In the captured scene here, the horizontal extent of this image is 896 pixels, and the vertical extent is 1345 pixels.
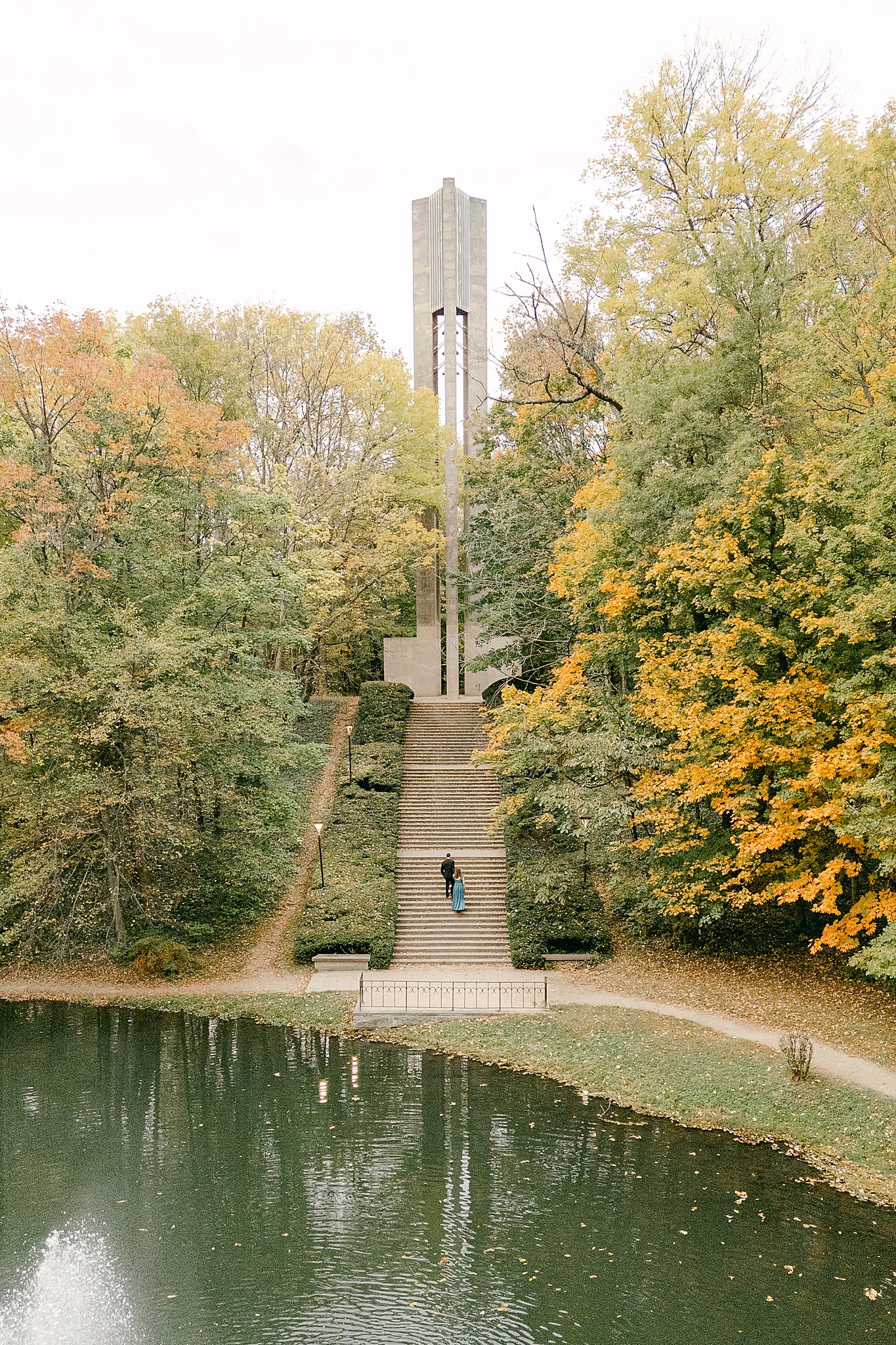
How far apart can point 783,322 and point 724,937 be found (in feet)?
38.2

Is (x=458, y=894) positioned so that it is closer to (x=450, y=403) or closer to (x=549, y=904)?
(x=549, y=904)

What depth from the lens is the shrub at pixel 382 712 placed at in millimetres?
31516

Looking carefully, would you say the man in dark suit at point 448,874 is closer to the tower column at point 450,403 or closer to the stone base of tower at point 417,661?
the tower column at point 450,403

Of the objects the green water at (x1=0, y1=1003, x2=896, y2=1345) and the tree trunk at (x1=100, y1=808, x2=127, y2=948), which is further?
the tree trunk at (x1=100, y1=808, x2=127, y2=948)

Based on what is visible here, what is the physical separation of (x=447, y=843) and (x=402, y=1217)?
15635 millimetres

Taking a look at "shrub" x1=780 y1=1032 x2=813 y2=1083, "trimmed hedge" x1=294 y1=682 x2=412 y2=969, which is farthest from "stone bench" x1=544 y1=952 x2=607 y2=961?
"shrub" x1=780 y1=1032 x2=813 y2=1083

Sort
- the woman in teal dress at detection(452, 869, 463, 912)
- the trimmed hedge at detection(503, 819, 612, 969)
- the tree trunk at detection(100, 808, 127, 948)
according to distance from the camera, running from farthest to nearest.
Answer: the woman in teal dress at detection(452, 869, 463, 912) → the trimmed hedge at detection(503, 819, 612, 969) → the tree trunk at detection(100, 808, 127, 948)

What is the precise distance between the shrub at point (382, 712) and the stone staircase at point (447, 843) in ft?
1.47

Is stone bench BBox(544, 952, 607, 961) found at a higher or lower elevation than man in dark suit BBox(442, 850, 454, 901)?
lower

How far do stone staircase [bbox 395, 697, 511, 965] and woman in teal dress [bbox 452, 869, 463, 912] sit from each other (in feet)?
1.00

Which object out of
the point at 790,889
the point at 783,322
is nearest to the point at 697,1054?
the point at 790,889

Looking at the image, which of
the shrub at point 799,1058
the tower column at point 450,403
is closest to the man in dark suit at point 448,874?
the shrub at point 799,1058

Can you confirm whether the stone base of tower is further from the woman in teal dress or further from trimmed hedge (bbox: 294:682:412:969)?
the woman in teal dress

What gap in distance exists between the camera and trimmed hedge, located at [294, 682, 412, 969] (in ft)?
67.2
